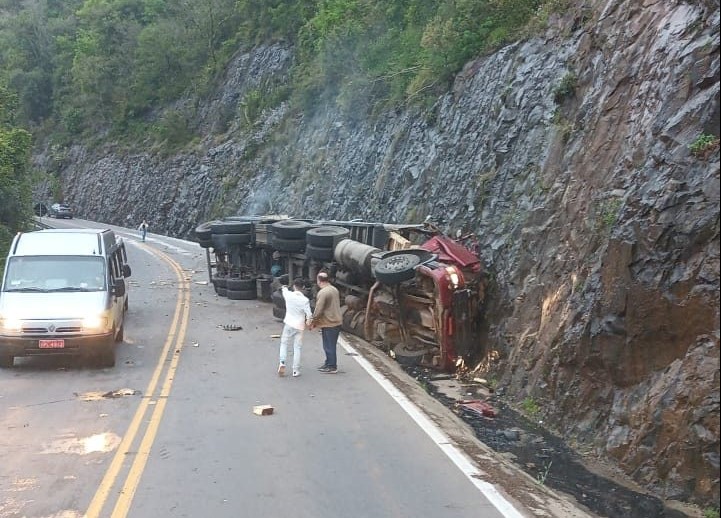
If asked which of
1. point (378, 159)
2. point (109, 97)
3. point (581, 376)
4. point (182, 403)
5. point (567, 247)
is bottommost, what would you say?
point (182, 403)

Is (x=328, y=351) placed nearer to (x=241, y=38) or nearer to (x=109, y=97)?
(x=241, y=38)

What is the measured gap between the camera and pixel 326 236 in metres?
17.3

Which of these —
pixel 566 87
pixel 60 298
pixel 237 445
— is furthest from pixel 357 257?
pixel 237 445

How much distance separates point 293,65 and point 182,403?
4248cm

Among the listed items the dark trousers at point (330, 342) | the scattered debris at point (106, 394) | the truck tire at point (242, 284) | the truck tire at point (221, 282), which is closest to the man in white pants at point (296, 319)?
the dark trousers at point (330, 342)

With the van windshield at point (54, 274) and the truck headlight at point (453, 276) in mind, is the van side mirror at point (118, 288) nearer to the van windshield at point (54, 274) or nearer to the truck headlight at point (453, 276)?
the van windshield at point (54, 274)

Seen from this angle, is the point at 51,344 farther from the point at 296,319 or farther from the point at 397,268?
the point at 397,268

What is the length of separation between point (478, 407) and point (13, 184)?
27.9 m

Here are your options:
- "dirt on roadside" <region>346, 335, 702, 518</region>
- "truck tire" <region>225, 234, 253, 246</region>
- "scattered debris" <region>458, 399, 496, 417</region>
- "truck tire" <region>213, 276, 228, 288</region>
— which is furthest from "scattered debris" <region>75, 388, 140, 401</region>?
"truck tire" <region>213, 276, 228, 288</region>

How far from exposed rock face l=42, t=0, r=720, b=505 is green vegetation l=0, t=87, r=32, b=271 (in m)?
16.8

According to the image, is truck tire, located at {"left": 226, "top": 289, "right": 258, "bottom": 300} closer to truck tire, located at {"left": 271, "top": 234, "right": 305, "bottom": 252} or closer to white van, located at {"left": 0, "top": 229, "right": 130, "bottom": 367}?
truck tire, located at {"left": 271, "top": 234, "right": 305, "bottom": 252}

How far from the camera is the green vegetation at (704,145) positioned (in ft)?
26.5

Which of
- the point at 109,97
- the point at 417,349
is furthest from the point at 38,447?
the point at 109,97

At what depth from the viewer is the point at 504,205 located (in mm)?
15773
